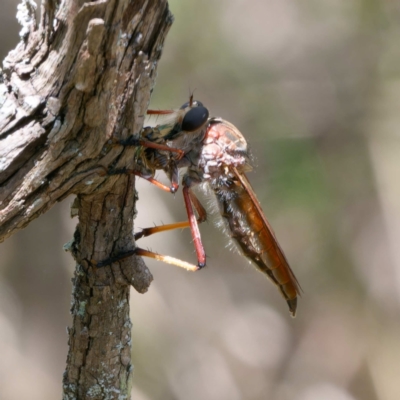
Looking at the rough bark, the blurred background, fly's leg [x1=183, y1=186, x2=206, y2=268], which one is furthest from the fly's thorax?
the blurred background

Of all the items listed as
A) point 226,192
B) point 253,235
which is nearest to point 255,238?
point 253,235

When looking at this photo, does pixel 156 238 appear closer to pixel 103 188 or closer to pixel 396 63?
pixel 103 188

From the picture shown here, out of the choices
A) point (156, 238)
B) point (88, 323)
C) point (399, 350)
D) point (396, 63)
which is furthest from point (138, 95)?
point (399, 350)

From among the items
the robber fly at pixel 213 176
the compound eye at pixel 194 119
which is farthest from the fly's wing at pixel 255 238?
the compound eye at pixel 194 119

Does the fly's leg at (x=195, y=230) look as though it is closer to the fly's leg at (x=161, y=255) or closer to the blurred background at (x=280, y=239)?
the fly's leg at (x=161, y=255)

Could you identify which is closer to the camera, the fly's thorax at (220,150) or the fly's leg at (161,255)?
the fly's leg at (161,255)

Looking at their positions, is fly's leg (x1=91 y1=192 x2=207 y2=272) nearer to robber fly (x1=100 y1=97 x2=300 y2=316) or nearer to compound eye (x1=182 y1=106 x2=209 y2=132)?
robber fly (x1=100 y1=97 x2=300 y2=316)
